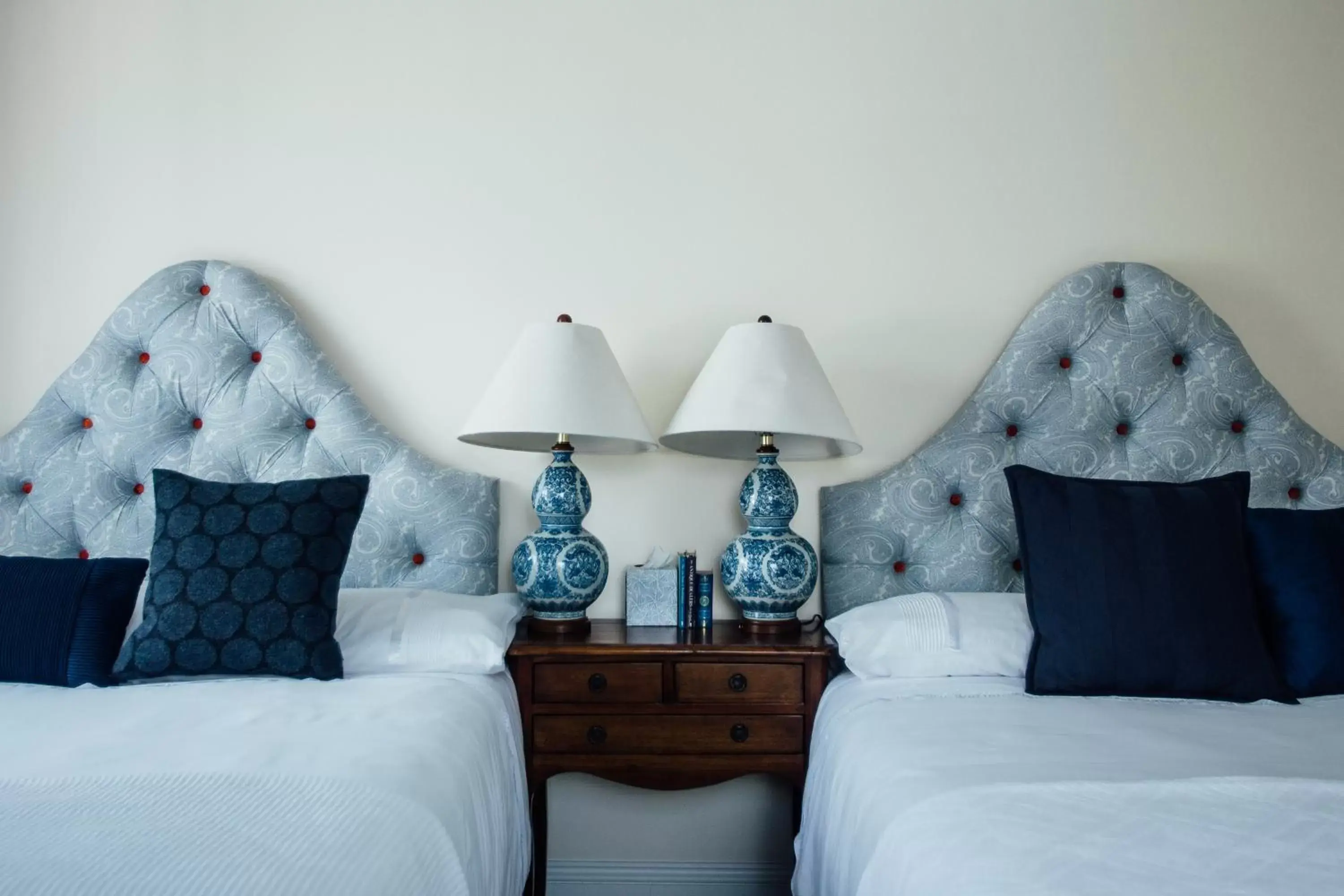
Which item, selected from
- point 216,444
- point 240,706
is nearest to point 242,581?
point 240,706

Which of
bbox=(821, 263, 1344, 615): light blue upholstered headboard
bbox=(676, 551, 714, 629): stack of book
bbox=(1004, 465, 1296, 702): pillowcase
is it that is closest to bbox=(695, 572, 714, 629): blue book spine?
bbox=(676, 551, 714, 629): stack of book

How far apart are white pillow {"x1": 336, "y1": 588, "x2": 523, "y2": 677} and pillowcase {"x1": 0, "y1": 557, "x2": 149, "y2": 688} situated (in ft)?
1.21

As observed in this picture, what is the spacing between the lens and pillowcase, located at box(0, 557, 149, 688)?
1544 millimetres

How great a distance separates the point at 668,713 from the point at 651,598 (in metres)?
0.28

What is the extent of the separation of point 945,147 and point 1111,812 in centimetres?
163

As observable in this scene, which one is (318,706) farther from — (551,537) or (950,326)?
(950,326)

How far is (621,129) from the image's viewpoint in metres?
2.20

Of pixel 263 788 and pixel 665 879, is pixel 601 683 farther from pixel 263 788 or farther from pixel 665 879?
pixel 263 788

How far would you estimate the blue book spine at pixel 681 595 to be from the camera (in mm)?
2004

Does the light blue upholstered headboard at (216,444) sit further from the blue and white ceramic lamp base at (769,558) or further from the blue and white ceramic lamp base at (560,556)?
the blue and white ceramic lamp base at (769,558)

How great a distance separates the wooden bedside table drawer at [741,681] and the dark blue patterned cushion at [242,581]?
0.64 metres

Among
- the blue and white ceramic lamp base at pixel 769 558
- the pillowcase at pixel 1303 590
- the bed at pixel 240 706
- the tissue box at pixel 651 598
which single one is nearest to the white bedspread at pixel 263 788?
the bed at pixel 240 706

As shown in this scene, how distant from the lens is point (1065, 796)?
107 cm

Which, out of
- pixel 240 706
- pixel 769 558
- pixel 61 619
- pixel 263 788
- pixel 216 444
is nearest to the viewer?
pixel 263 788
